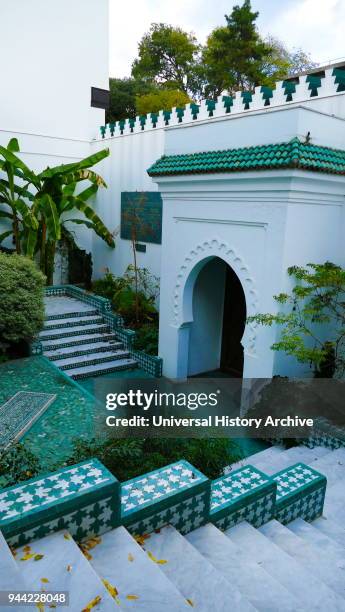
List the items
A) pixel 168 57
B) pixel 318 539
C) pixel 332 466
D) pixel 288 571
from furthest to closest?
1. pixel 168 57
2. pixel 332 466
3. pixel 318 539
4. pixel 288 571

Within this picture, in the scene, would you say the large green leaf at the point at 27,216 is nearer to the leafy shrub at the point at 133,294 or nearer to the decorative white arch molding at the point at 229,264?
the leafy shrub at the point at 133,294

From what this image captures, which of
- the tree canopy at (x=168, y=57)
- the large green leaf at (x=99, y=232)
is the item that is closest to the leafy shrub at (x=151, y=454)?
the large green leaf at (x=99, y=232)

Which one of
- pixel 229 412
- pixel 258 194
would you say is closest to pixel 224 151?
pixel 258 194

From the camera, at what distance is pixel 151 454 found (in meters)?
4.59

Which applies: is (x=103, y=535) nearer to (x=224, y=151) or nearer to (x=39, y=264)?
(x=224, y=151)

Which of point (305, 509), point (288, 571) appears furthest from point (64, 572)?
point (305, 509)

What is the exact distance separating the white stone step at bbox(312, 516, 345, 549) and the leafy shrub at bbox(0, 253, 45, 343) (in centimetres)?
573

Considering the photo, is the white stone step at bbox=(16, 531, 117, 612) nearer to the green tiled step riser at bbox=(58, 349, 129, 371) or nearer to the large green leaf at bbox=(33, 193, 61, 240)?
the green tiled step riser at bbox=(58, 349, 129, 371)

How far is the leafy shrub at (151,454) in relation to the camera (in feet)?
14.5

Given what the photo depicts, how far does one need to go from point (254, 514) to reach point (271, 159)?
444 cm

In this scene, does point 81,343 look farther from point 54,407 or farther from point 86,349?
point 54,407

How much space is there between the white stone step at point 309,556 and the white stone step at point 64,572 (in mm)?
1881

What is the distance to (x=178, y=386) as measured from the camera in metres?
8.79

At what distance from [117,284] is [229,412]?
5145 millimetres
